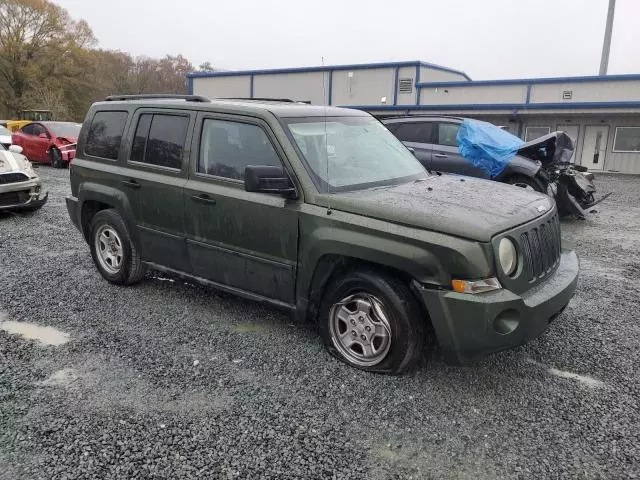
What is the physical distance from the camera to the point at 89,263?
241 inches

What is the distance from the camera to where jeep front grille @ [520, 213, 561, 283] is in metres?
3.29

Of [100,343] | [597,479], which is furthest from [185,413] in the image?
[597,479]

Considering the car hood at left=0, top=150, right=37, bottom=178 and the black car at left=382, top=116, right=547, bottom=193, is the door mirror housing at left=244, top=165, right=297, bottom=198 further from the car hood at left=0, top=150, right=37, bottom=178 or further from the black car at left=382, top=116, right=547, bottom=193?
the car hood at left=0, top=150, right=37, bottom=178

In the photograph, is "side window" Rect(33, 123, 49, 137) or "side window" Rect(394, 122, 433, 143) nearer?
"side window" Rect(394, 122, 433, 143)

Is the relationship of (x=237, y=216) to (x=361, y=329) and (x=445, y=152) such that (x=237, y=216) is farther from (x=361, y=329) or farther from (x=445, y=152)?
(x=445, y=152)

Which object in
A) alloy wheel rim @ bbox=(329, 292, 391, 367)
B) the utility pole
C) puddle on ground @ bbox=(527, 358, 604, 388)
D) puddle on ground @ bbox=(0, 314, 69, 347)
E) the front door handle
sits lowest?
puddle on ground @ bbox=(0, 314, 69, 347)

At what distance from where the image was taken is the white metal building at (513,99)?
21375mm

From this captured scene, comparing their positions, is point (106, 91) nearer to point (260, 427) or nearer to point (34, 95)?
point (34, 95)

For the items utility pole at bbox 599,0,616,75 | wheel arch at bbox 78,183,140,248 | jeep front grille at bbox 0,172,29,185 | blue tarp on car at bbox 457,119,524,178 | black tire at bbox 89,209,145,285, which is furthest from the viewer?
utility pole at bbox 599,0,616,75

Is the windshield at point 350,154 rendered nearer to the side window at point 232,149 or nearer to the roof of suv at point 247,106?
the roof of suv at point 247,106

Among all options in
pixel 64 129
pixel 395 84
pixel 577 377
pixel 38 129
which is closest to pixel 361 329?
pixel 577 377

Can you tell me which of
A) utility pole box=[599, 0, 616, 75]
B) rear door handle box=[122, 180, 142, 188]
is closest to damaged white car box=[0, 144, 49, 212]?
rear door handle box=[122, 180, 142, 188]

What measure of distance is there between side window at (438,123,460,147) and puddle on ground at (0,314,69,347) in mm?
7886

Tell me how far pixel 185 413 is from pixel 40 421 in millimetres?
830
